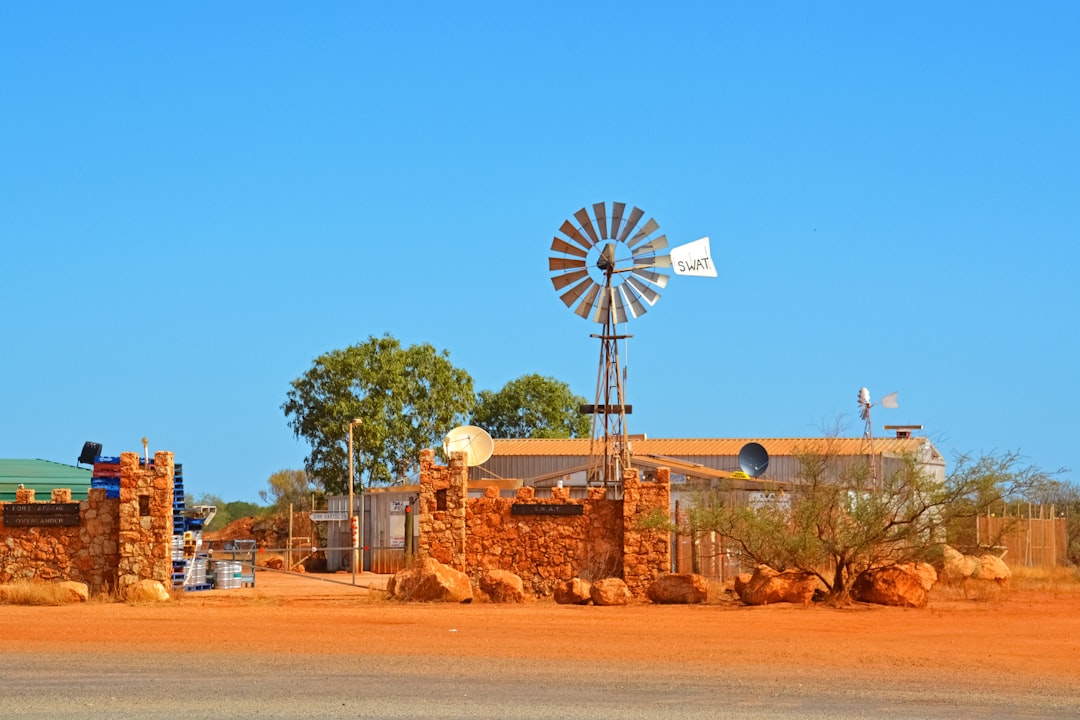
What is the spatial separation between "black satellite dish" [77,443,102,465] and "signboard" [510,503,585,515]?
12393 mm

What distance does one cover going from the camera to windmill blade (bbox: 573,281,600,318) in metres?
32.1

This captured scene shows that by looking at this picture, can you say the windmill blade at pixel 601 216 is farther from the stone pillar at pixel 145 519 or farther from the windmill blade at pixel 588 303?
the stone pillar at pixel 145 519

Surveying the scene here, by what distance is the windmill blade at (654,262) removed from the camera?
32.1 meters

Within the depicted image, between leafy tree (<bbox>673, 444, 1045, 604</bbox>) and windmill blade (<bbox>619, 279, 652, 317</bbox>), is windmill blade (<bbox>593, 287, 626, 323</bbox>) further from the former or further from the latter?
leafy tree (<bbox>673, 444, 1045, 604</bbox>)

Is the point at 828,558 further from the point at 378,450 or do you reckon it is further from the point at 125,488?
the point at 378,450

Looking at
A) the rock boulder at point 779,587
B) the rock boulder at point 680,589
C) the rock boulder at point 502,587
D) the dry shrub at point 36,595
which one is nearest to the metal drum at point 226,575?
the dry shrub at point 36,595

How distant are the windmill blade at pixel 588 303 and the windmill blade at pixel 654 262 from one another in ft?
3.44

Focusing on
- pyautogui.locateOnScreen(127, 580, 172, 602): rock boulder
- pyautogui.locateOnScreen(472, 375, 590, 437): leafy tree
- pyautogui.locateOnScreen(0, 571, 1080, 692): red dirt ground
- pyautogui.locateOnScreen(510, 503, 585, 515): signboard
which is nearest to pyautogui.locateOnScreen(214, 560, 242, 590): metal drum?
pyautogui.locateOnScreen(0, 571, 1080, 692): red dirt ground

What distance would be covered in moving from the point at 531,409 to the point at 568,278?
44.4 m

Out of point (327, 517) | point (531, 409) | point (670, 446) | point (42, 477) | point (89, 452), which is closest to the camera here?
point (89, 452)

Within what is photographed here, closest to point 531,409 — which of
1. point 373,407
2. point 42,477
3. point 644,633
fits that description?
point 373,407

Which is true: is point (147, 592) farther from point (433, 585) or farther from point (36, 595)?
point (433, 585)

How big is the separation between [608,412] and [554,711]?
61.0 ft

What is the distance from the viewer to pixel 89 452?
35.6 m
